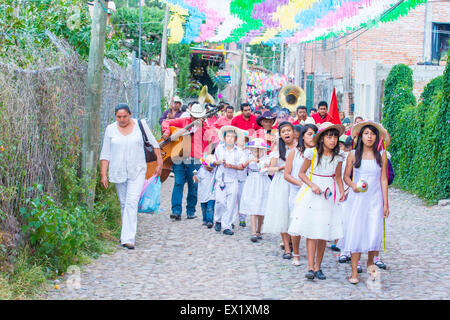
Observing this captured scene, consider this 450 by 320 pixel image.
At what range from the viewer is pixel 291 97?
1666 centimetres

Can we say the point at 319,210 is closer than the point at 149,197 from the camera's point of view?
Yes

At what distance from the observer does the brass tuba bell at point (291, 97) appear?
1642cm

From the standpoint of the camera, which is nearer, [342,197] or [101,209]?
[342,197]

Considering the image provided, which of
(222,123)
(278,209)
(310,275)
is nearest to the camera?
(310,275)

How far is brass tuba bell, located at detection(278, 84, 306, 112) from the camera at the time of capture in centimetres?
1642

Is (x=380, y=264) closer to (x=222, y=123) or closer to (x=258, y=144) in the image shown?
(x=258, y=144)

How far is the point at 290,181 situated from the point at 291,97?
9589 mm

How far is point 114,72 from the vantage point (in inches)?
441

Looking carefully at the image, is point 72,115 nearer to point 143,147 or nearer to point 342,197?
point 143,147

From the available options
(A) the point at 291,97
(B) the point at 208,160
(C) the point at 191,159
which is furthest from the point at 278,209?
(A) the point at 291,97

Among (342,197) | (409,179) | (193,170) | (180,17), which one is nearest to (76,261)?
(342,197)

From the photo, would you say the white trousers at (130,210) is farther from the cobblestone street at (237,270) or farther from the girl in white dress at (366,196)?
the girl in white dress at (366,196)

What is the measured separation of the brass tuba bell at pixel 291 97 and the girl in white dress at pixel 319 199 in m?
9.54
